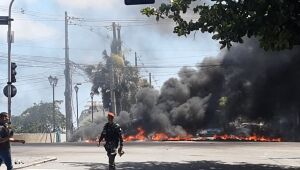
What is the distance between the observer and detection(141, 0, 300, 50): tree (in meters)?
12.0

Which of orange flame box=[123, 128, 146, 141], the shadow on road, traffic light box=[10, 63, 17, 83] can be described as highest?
traffic light box=[10, 63, 17, 83]

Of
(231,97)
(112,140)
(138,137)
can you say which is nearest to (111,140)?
(112,140)

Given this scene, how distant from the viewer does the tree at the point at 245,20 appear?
12.0 metres

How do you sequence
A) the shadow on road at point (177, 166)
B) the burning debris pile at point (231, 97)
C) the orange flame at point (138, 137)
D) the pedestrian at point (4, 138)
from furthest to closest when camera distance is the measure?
the orange flame at point (138, 137), the burning debris pile at point (231, 97), the shadow on road at point (177, 166), the pedestrian at point (4, 138)

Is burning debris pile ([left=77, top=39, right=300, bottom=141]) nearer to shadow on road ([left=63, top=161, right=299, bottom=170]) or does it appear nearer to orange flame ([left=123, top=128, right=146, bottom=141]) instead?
orange flame ([left=123, top=128, right=146, bottom=141])

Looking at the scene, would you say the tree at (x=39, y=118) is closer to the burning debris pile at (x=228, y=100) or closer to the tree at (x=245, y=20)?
the burning debris pile at (x=228, y=100)

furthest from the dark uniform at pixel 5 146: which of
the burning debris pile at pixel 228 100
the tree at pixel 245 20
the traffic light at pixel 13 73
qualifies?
the burning debris pile at pixel 228 100

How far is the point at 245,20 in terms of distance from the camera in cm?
1334

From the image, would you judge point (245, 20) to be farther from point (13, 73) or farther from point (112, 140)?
point (13, 73)

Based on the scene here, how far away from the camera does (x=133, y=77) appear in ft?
228

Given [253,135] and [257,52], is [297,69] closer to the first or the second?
[257,52]

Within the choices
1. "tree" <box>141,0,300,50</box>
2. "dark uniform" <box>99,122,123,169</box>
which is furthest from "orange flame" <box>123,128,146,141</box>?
"dark uniform" <box>99,122,123,169</box>

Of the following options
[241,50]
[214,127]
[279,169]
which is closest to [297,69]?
[241,50]

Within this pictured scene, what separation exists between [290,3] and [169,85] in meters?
44.1
